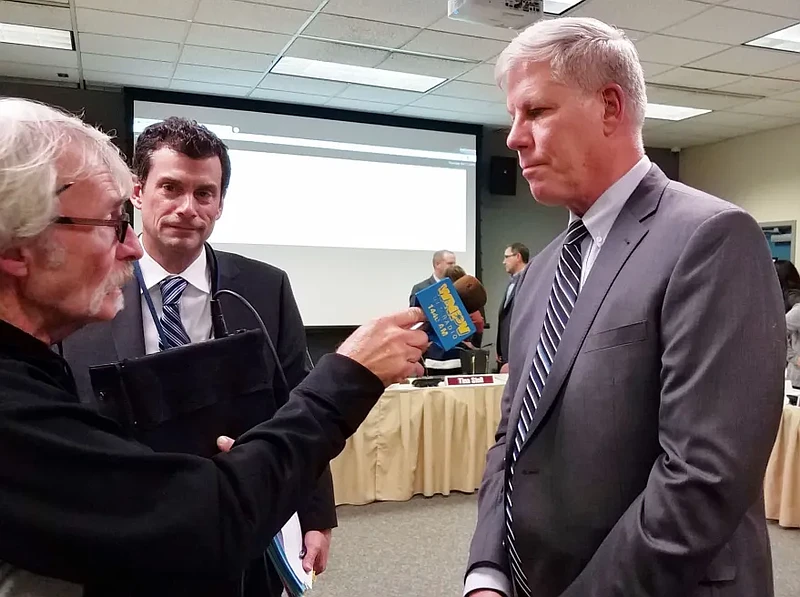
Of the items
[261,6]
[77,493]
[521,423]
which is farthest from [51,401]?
[261,6]

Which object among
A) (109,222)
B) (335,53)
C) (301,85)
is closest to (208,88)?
(301,85)

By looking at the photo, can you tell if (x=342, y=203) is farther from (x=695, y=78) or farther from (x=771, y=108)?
(x=771, y=108)

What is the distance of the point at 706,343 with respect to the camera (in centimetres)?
88

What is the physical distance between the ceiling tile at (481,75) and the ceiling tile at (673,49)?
1109mm

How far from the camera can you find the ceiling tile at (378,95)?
5748 millimetres

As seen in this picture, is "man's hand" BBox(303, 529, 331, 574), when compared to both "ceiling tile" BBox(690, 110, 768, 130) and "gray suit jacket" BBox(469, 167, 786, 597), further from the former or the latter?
"ceiling tile" BBox(690, 110, 768, 130)

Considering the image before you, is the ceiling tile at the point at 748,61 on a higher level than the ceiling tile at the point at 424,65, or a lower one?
lower

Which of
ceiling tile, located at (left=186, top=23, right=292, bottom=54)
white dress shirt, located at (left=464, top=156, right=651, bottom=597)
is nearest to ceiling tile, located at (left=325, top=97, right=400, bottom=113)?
ceiling tile, located at (left=186, top=23, right=292, bottom=54)

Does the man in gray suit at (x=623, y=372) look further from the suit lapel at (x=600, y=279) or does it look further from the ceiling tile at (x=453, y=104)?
the ceiling tile at (x=453, y=104)

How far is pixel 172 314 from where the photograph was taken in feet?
4.53

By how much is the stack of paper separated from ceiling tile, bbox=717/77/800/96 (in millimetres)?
5513

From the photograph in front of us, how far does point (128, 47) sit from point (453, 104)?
2.90 meters

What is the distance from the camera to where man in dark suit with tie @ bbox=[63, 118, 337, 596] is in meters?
1.38

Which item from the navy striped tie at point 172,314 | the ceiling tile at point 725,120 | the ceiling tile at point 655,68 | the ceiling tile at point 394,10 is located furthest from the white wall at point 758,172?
the navy striped tie at point 172,314
